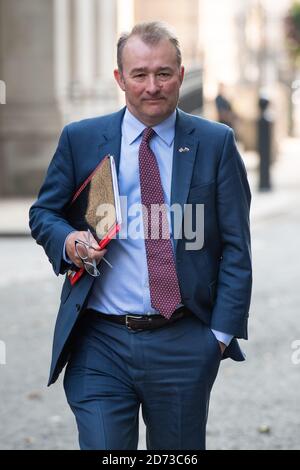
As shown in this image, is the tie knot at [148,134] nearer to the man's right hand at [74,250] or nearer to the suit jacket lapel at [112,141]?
the suit jacket lapel at [112,141]

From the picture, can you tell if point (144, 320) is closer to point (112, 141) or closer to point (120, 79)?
point (112, 141)

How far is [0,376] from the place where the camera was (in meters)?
7.68

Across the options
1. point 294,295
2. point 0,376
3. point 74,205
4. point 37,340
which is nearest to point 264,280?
point 294,295

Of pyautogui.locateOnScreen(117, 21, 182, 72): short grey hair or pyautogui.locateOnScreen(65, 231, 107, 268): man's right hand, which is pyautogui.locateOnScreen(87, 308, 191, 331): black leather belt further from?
pyautogui.locateOnScreen(117, 21, 182, 72): short grey hair

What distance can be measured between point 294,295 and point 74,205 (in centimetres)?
719

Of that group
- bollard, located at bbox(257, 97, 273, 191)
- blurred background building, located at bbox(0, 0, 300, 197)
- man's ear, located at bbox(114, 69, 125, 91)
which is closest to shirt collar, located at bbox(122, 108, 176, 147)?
man's ear, located at bbox(114, 69, 125, 91)

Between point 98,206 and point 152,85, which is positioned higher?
point 152,85

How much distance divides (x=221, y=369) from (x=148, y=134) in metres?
4.38

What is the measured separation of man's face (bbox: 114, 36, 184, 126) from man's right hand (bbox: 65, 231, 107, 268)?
1.47 feet

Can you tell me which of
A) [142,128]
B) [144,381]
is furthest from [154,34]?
[144,381]

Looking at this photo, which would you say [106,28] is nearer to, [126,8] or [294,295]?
[126,8]

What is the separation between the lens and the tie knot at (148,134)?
388cm

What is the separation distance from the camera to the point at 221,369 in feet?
26.4

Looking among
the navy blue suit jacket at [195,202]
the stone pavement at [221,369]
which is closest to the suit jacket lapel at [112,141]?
the navy blue suit jacket at [195,202]
